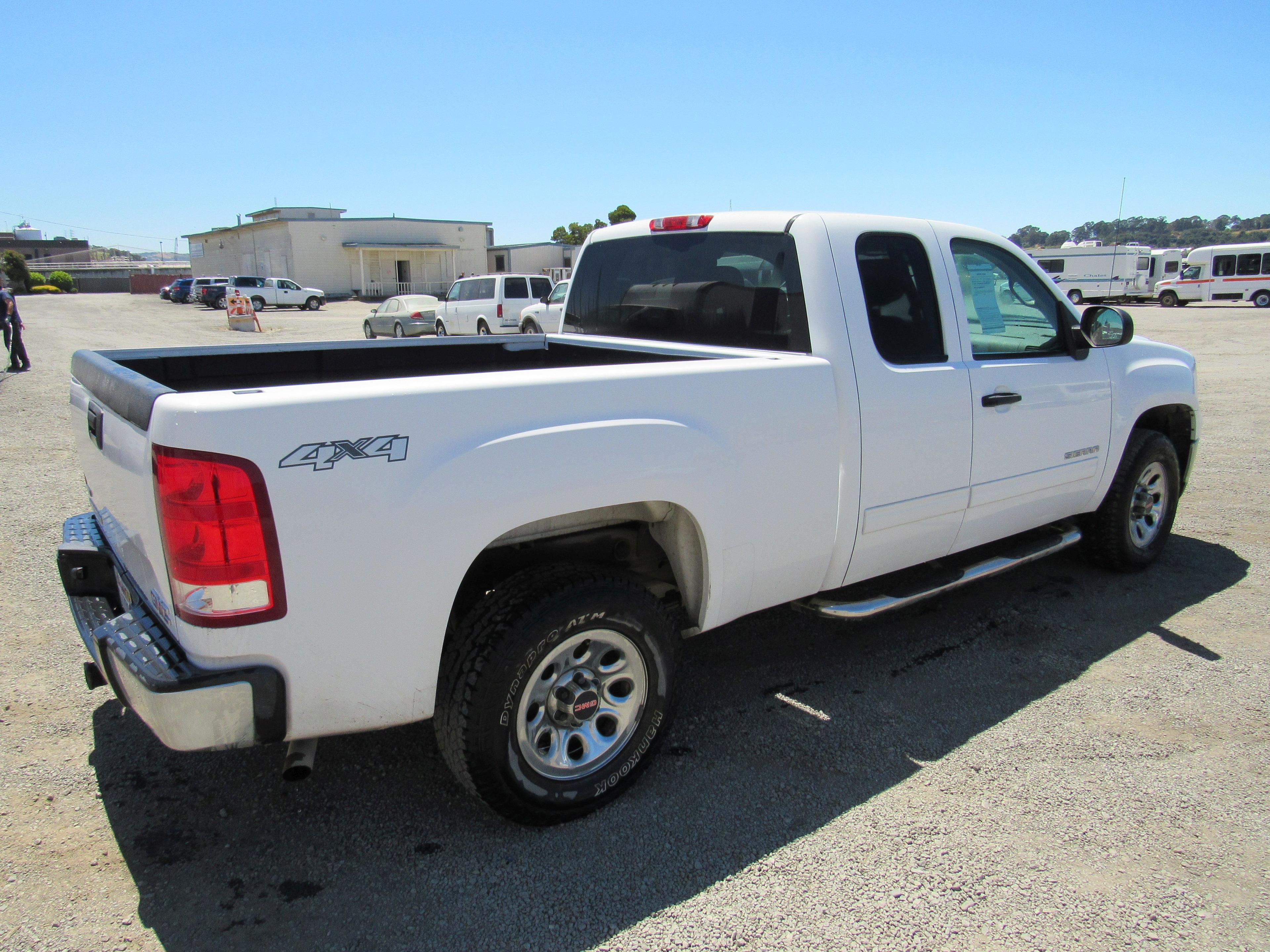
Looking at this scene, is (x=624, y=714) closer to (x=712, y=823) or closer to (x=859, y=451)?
(x=712, y=823)

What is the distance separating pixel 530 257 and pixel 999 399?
61.7m

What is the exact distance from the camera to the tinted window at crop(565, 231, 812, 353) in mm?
3518

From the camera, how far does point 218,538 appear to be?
211 cm

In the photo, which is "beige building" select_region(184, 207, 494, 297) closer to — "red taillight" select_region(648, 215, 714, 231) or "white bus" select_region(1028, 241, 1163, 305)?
"white bus" select_region(1028, 241, 1163, 305)

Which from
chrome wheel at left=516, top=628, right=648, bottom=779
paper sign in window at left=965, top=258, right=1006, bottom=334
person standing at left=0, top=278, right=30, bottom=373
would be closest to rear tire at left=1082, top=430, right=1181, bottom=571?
paper sign in window at left=965, top=258, right=1006, bottom=334

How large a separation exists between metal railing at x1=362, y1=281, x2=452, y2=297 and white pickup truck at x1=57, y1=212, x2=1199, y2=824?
51655 millimetres

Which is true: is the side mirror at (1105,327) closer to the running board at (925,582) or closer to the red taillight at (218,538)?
the running board at (925,582)

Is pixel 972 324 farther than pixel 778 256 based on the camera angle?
Yes

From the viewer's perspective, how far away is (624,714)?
296 cm

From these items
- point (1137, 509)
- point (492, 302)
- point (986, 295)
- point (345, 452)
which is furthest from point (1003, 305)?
point (492, 302)

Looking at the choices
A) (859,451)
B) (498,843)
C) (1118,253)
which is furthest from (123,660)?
(1118,253)

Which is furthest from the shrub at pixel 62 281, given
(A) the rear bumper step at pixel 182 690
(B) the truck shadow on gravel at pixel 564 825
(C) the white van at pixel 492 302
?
(A) the rear bumper step at pixel 182 690

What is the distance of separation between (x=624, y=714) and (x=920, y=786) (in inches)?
44.1

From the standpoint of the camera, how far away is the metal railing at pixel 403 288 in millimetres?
53938
